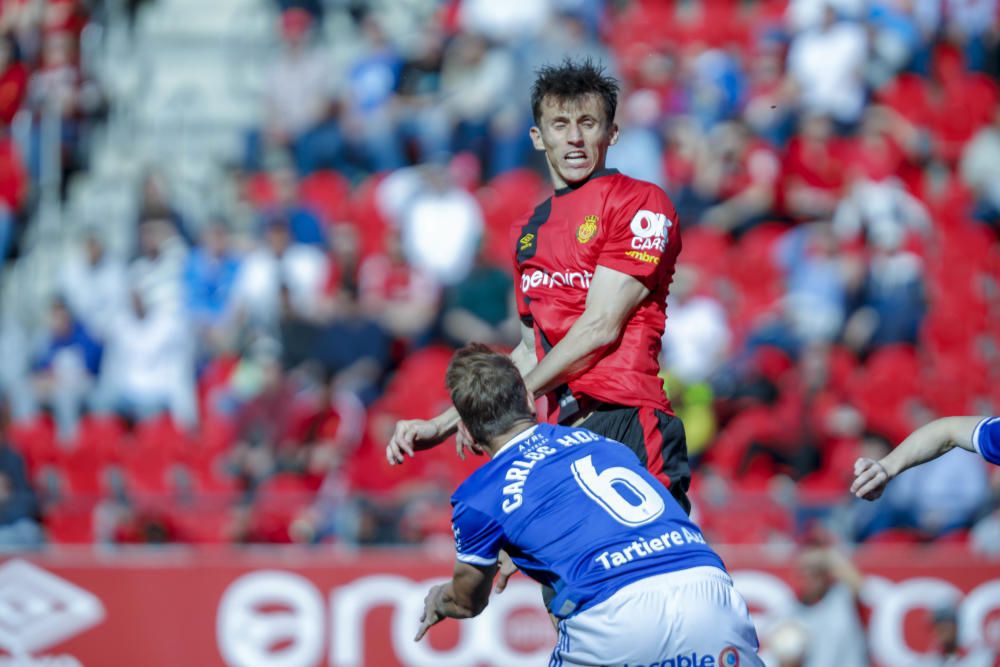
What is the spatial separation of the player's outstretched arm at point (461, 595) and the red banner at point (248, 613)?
490 centimetres

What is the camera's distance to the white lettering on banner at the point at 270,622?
1028 centimetres

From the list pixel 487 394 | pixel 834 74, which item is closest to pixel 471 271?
pixel 834 74

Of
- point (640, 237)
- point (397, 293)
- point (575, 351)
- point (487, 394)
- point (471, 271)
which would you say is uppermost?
point (471, 271)

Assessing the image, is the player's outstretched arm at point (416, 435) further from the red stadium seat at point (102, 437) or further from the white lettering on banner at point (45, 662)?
the red stadium seat at point (102, 437)

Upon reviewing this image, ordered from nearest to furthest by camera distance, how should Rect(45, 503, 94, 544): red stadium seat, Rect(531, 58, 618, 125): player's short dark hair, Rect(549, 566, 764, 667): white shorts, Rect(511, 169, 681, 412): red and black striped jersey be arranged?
Rect(549, 566, 764, 667): white shorts
Rect(511, 169, 681, 412): red and black striped jersey
Rect(531, 58, 618, 125): player's short dark hair
Rect(45, 503, 94, 544): red stadium seat

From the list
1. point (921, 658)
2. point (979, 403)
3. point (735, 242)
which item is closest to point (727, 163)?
point (735, 242)

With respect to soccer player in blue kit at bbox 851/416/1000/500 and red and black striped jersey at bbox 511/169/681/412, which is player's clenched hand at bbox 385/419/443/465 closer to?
red and black striped jersey at bbox 511/169/681/412

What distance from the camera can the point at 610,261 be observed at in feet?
17.8

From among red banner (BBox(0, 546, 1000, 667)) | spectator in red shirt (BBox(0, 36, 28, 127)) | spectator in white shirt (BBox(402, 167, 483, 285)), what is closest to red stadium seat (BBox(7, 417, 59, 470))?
red banner (BBox(0, 546, 1000, 667))

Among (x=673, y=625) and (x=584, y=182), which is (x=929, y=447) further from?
(x=584, y=182)

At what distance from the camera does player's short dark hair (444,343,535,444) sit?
5094 mm

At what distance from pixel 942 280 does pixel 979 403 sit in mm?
1928

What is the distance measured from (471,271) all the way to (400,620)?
3.67 metres

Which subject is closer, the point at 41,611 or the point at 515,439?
the point at 515,439
